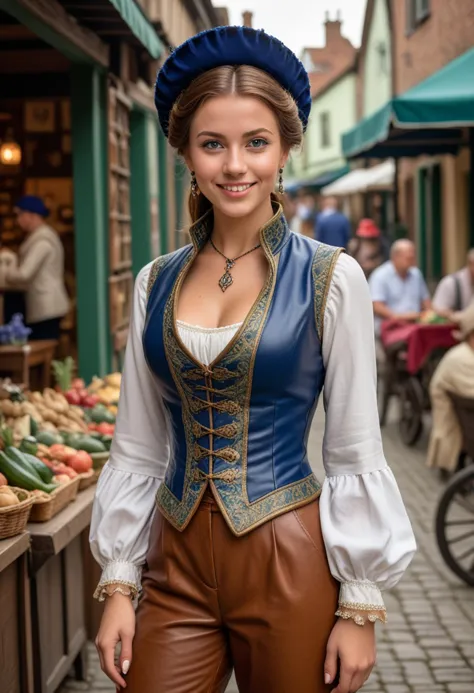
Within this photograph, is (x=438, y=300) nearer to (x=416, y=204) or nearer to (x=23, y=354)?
(x=23, y=354)

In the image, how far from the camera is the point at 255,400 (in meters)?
2.16

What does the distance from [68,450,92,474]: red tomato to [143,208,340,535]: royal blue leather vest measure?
2415mm

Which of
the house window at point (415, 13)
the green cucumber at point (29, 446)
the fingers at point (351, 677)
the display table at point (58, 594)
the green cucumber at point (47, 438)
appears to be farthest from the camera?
the house window at point (415, 13)

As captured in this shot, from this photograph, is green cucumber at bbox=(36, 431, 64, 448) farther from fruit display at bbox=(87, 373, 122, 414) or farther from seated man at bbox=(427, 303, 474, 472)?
seated man at bbox=(427, 303, 474, 472)

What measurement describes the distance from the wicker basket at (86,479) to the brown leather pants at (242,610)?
2.33m

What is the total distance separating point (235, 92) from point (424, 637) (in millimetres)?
3409

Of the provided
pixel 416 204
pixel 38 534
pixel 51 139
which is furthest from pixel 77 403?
pixel 416 204

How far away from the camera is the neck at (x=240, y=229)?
230 centimetres

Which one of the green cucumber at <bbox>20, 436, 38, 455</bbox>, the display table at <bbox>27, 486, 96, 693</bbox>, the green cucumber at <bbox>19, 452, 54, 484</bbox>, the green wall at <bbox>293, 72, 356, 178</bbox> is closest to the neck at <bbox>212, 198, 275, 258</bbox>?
the display table at <bbox>27, 486, 96, 693</bbox>

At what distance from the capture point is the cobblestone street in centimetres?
443

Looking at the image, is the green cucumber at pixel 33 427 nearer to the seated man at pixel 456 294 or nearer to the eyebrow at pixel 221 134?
the eyebrow at pixel 221 134

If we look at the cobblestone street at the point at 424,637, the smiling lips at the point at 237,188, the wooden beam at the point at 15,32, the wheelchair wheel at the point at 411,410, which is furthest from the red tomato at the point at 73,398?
→ the smiling lips at the point at 237,188

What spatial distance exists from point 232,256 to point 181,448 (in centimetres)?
42

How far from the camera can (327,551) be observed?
2.15m
